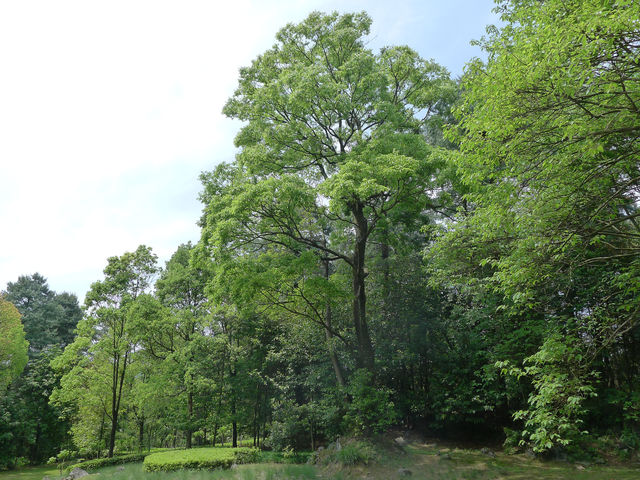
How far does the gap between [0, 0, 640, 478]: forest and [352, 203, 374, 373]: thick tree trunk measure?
0.24 ft

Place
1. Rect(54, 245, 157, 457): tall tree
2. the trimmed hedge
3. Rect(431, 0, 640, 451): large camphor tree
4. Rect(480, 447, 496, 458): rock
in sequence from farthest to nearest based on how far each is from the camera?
1. Rect(54, 245, 157, 457): tall tree
2. the trimmed hedge
3. Rect(480, 447, 496, 458): rock
4. Rect(431, 0, 640, 451): large camphor tree

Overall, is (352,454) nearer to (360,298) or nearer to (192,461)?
(360,298)

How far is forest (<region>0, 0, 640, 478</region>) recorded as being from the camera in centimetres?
481

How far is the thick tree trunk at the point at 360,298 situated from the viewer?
12219 millimetres

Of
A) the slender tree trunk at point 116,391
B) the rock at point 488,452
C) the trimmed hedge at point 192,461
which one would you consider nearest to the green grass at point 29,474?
the slender tree trunk at point 116,391

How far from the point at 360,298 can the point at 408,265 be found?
3.02m

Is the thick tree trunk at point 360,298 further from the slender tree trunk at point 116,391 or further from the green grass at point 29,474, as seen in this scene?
the green grass at point 29,474

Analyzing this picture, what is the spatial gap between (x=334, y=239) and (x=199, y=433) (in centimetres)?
1038

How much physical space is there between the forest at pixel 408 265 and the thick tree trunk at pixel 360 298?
75 millimetres

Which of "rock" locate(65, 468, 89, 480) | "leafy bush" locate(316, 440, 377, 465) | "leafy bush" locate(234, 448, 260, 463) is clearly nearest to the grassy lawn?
"leafy bush" locate(316, 440, 377, 465)

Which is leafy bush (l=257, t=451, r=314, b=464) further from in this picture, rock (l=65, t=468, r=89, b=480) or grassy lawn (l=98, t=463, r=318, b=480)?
rock (l=65, t=468, r=89, b=480)

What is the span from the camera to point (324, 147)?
523 inches

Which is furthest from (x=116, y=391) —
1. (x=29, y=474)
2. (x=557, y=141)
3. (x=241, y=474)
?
(x=557, y=141)

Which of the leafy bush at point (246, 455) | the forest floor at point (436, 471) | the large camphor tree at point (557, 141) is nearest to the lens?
the large camphor tree at point (557, 141)
